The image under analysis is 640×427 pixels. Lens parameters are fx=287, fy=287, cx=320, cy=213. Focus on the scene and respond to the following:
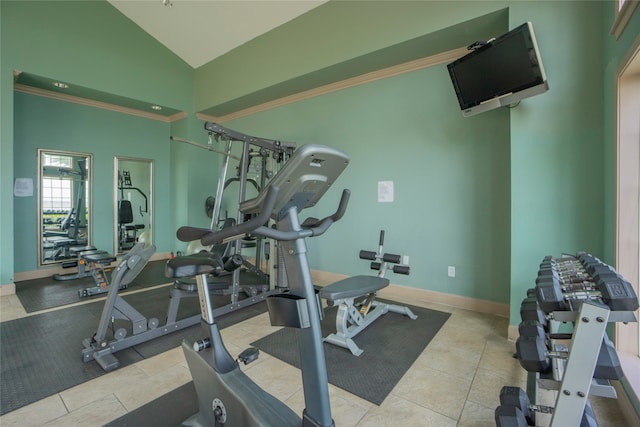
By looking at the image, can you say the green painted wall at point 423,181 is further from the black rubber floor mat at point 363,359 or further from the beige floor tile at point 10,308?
the beige floor tile at point 10,308

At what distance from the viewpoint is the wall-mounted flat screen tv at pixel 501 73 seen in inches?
87.2

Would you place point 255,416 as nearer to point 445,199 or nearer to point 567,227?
point 567,227

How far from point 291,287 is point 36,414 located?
185 cm

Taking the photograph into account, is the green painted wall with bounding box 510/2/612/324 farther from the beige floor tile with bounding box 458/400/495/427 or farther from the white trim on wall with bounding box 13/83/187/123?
the white trim on wall with bounding box 13/83/187/123

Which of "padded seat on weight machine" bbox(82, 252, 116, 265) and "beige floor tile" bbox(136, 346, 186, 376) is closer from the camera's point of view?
"beige floor tile" bbox(136, 346, 186, 376)

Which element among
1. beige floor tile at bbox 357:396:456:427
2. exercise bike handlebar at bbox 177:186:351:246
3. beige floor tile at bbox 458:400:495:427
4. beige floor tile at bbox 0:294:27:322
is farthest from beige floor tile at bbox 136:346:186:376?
beige floor tile at bbox 0:294:27:322

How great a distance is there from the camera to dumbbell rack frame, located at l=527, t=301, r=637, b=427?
0.95m

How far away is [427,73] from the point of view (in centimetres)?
348

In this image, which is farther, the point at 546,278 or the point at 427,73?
the point at 427,73

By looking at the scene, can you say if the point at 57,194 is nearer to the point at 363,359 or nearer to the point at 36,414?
the point at 36,414

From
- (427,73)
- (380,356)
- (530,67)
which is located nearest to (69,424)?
(380,356)

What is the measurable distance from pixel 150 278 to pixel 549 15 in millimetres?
5882

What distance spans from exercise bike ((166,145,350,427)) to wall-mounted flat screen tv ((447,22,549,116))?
2.12 m

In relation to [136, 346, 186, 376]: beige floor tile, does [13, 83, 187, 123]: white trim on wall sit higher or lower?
higher
